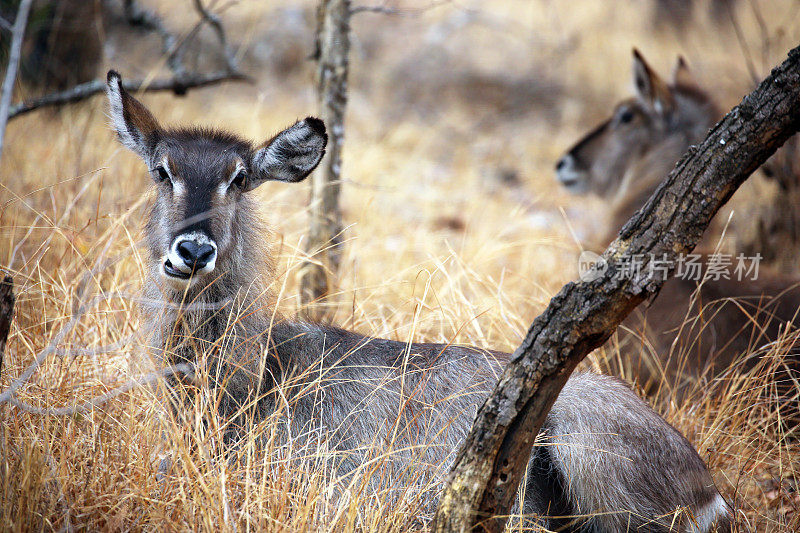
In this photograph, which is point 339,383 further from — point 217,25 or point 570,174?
point 570,174

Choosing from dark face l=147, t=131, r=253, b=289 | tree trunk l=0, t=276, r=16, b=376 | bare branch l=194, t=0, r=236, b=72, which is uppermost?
bare branch l=194, t=0, r=236, b=72

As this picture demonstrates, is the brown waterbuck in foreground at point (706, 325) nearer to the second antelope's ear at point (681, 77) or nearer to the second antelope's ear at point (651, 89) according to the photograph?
the second antelope's ear at point (651, 89)

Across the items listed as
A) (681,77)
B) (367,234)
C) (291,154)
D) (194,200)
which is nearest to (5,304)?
(194,200)

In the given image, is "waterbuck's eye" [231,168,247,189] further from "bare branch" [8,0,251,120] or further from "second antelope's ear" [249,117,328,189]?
"bare branch" [8,0,251,120]

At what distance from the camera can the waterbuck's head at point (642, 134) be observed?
6.30 metres

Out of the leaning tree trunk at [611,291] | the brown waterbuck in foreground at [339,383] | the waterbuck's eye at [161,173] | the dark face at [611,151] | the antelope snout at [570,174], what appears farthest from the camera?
the antelope snout at [570,174]

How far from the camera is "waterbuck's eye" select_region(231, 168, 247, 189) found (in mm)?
3521

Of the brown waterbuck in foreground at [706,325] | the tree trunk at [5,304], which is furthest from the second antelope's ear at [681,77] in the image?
the tree trunk at [5,304]

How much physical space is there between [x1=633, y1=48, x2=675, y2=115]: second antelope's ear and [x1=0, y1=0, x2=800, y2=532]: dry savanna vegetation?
2.57ft

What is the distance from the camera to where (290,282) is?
15.4 ft

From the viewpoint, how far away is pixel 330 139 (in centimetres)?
470

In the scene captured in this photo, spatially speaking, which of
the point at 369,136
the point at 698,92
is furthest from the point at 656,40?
the point at 698,92

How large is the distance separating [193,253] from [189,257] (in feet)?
0.09

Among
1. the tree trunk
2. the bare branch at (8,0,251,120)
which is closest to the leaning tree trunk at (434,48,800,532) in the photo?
the tree trunk
